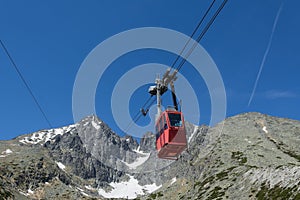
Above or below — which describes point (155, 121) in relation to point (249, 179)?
below

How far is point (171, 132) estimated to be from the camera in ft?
105

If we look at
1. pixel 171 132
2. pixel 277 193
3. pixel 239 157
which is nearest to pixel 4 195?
pixel 239 157

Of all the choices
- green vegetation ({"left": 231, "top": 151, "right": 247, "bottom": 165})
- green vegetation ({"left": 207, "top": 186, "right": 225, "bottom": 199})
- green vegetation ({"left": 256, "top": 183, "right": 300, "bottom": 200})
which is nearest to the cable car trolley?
green vegetation ({"left": 256, "top": 183, "right": 300, "bottom": 200})

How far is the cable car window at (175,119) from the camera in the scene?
32266mm

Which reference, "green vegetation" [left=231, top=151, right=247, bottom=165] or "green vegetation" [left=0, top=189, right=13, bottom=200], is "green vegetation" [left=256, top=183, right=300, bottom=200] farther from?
"green vegetation" [left=0, top=189, right=13, bottom=200]

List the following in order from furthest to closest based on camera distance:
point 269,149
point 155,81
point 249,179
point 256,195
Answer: point 269,149, point 249,179, point 256,195, point 155,81

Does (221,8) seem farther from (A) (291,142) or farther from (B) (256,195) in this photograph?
(A) (291,142)

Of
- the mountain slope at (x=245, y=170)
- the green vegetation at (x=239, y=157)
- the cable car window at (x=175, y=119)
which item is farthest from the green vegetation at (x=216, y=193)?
the cable car window at (x=175, y=119)

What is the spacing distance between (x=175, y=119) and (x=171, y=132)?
61.6 inches

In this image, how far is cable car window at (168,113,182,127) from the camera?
106ft

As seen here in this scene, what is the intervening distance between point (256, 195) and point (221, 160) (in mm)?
84191

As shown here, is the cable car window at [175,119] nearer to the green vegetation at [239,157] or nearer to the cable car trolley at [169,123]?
the cable car trolley at [169,123]

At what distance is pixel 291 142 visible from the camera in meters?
180

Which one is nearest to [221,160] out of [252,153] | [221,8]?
[252,153]
